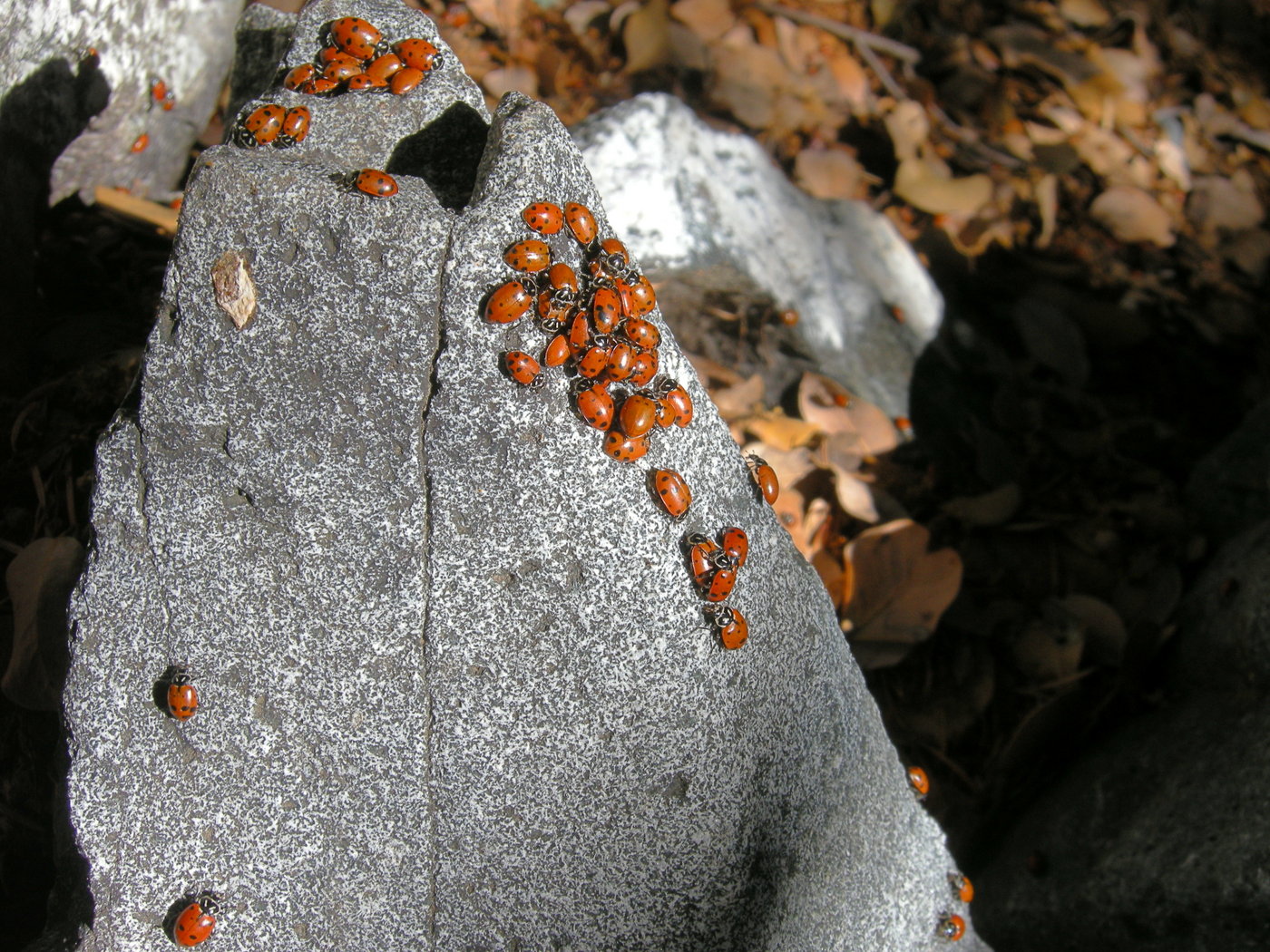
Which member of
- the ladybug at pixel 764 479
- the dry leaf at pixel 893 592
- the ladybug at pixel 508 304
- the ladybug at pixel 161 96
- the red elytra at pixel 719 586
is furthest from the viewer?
the dry leaf at pixel 893 592

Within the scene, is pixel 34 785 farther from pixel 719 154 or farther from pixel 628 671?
pixel 719 154

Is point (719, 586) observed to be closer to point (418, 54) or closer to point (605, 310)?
point (605, 310)

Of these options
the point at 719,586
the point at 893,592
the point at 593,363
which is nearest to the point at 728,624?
the point at 719,586

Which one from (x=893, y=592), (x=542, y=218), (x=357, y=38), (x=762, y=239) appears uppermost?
(x=357, y=38)

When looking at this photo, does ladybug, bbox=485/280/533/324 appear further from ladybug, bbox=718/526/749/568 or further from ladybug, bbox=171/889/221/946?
ladybug, bbox=171/889/221/946

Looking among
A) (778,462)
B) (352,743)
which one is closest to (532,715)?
(352,743)

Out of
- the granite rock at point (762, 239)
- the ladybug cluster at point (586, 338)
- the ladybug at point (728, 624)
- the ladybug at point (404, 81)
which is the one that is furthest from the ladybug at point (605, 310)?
the granite rock at point (762, 239)

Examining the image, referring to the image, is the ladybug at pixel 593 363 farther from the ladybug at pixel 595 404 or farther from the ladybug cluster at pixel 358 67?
the ladybug cluster at pixel 358 67
